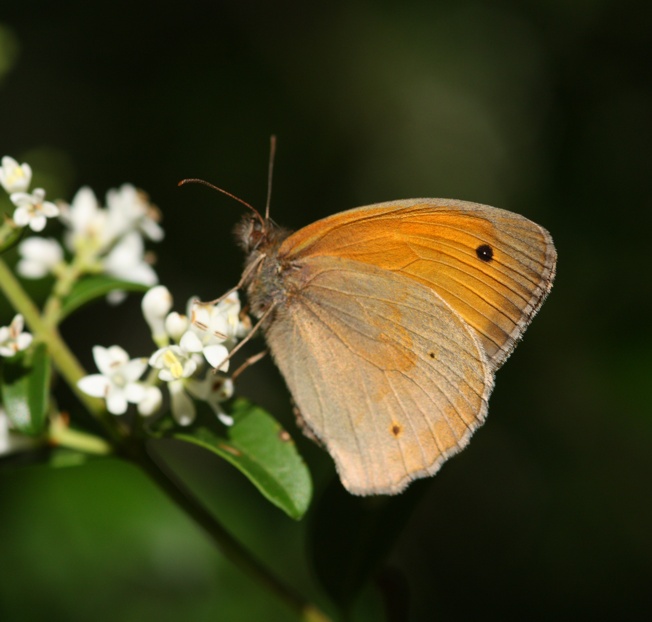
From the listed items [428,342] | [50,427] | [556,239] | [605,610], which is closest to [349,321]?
[428,342]

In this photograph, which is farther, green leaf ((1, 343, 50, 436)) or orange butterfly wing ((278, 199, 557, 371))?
orange butterfly wing ((278, 199, 557, 371))

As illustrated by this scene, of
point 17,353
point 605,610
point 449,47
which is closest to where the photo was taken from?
point 17,353

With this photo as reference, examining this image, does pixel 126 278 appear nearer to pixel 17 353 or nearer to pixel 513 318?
pixel 17 353

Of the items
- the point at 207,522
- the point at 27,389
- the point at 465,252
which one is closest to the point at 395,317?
the point at 465,252

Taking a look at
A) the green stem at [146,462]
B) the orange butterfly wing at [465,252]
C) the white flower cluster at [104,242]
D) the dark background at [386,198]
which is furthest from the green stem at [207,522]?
the dark background at [386,198]

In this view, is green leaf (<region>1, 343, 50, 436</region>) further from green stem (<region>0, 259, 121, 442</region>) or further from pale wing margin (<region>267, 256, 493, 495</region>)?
pale wing margin (<region>267, 256, 493, 495</region>)

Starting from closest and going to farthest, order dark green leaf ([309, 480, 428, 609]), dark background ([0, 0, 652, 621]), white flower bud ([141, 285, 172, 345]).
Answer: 1. white flower bud ([141, 285, 172, 345])
2. dark green leaf ([309, 480, 428, 609])
3. dark background ([0, 0, 652, 621])

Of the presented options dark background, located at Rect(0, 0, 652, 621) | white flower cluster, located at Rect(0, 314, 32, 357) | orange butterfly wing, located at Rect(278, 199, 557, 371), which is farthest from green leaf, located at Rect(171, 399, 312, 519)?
dark background, located at Rect(0, 0, 652, 621)
